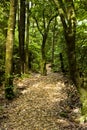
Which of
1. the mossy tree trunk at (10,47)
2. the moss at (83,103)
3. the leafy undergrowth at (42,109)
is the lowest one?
the leafy undergrowth at (42,109)

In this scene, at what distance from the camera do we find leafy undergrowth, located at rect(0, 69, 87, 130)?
25.3 feet

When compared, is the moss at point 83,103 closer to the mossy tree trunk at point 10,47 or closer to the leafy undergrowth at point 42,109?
the leafy undergrowth at point 42,109

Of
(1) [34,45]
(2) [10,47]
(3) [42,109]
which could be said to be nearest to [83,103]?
(3) [42,109]

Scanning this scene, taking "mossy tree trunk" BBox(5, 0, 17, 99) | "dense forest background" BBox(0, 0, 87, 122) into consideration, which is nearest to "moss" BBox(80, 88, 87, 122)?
"dense forest background" BBox(0, 0, 87, 122)

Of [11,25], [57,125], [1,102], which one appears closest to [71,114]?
[57,125]

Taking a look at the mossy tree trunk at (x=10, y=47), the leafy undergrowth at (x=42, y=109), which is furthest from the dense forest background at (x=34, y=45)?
the leafy undergrowth at (x=42, y=109)

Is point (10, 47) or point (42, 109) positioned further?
point (10, 47)

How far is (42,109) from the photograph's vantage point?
30.0 feet

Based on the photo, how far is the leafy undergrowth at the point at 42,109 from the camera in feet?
25.3

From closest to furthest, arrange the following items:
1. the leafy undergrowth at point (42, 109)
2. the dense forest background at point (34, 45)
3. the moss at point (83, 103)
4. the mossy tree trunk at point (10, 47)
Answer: the dense forest background at point (34, 45), the leafy undergrowth at point (42, 109), the moss at point (83, 103), the mossy tree trunk at point (10, 47)

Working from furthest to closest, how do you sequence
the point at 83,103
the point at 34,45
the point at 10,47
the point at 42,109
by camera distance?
the point at 34,45, the point at 10,47, the point at 42,109, the point at 83,103

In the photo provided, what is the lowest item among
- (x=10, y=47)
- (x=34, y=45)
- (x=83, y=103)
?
(x=83, y=103)

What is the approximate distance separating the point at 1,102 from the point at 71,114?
130 inches

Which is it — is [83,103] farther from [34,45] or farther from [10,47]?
[34,45]
